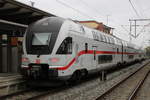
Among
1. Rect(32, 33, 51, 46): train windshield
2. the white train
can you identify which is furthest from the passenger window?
Rect(32, 33, 51, 46): train windshield

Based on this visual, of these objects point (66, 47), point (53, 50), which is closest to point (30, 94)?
point (53, 50)

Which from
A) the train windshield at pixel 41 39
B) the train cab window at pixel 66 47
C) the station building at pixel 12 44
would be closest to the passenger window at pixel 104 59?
the station building at pixel 12 44

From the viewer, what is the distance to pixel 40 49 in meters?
9.58

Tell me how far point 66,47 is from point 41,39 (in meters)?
1.18

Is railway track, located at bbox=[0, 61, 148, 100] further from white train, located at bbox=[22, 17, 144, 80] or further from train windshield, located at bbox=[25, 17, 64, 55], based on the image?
train windshield, located at bbox=[25, 17, 64, 55]

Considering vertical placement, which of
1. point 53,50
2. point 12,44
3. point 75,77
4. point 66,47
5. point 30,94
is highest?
point 12,44

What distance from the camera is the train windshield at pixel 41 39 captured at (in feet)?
31.5

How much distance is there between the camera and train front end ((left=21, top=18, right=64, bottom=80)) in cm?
934

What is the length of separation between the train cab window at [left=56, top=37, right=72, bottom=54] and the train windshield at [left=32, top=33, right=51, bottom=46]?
64cm

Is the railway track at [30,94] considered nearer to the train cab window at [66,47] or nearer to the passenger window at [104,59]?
the train cab window at [66,47]

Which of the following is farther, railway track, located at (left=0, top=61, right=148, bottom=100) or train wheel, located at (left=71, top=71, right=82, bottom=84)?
train wheel, located at (left=71, top=71, right=82, bottom=84)

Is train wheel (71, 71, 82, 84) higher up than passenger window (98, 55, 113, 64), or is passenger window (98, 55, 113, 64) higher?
passenger window (98, 55, 113, 64)

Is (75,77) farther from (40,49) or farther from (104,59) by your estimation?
(104,59)

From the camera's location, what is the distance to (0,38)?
43.0ft
